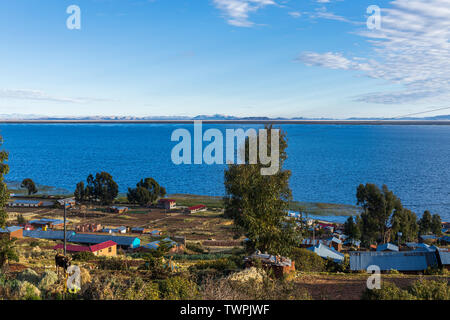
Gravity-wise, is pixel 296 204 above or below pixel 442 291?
below

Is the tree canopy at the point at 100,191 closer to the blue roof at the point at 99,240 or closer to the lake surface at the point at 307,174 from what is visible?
the lake surface at the point at 307,174

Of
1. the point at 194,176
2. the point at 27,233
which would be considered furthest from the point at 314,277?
the point at 194,176

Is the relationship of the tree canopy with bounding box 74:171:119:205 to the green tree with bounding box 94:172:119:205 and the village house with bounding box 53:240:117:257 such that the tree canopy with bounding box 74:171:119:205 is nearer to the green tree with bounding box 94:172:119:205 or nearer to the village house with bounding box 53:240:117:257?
the green tree with bounding box 94:172:119:205

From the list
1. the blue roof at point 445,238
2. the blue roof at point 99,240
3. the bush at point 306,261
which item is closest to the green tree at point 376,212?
the blue roof at point 445,238

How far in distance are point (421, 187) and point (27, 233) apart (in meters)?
53.7

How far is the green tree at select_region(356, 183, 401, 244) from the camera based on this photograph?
31.7 metres

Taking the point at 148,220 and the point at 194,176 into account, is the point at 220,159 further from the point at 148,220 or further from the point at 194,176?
the point at 148,220

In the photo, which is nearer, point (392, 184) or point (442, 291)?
point (442, 291)

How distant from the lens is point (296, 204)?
153 feet

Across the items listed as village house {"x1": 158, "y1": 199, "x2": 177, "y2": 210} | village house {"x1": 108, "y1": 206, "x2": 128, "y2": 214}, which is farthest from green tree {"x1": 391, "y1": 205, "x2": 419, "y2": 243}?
village house {"x1": 108, "y1": 206, "x2": 128, "y2": 214}

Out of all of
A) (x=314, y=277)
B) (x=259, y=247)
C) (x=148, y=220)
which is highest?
(x=259, y=247)

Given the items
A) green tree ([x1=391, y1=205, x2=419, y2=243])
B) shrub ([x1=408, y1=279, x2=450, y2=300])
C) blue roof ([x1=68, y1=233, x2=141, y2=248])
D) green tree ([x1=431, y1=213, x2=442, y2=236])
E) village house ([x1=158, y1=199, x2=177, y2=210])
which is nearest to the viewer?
shrub ([x1=408, y1=279, x2=450, y2=300])

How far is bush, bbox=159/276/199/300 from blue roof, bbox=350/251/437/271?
982 cm

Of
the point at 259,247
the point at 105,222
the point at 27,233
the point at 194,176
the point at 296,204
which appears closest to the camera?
the point at 259,247
